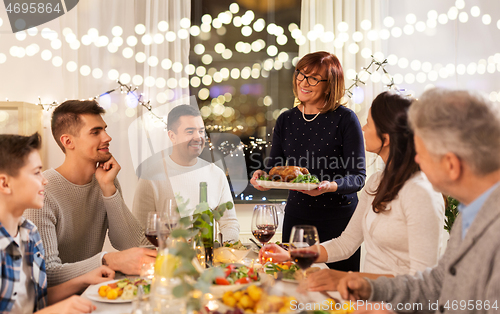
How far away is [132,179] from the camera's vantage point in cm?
345

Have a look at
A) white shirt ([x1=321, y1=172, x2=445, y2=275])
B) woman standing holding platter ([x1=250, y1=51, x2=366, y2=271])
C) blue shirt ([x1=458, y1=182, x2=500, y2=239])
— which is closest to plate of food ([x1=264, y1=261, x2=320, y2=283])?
white shirt ([x1=321, y1=172, x2=445, y2=275])

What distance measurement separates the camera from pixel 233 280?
117 centimetres

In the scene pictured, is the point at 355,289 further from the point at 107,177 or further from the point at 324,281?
the point at 107,177

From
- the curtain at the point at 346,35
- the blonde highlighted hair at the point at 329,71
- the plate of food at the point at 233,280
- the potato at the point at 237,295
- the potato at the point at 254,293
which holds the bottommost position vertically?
the plate of food at the point at 233,280

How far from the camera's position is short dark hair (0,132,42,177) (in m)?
1.26

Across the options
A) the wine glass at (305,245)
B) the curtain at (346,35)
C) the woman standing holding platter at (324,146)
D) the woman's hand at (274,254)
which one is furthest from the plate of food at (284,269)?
the curtain at (346,35)

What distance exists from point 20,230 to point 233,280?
71 cm

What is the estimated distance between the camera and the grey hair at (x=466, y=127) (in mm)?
938

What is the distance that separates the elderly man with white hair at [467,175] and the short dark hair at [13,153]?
3.66 feet

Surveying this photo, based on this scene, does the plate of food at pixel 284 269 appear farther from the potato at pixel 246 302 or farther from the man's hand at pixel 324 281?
the potato at pixel 246 302

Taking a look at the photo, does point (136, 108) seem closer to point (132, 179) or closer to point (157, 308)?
point (132, 179)

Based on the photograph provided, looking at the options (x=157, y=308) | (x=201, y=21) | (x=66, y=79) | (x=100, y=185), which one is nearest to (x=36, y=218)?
(x=100, y=185)

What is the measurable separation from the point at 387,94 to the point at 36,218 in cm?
145

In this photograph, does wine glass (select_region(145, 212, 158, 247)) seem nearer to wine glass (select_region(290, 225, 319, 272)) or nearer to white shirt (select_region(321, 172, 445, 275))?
wine glass (select_region(290, 225, 319, 272))
